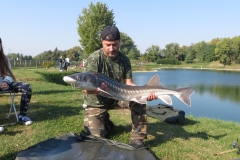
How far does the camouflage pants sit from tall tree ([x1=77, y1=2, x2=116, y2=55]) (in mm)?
40722

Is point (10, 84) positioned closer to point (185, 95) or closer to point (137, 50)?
point (185, 95)

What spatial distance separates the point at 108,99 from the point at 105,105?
0.42 ft

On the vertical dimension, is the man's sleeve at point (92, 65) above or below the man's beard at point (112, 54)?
below

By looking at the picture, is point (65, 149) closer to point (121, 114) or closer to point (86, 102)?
point (86, 102)

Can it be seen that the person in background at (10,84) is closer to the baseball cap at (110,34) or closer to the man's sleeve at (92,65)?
the man's sleeve at (92,65)

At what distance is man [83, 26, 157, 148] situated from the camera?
4289mm

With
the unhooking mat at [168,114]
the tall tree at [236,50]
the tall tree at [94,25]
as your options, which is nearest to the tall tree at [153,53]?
the tall tree at [236,50]

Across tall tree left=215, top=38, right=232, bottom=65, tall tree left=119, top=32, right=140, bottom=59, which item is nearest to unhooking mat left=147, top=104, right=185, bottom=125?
tall tree left=215, top=38, right=232, bottom=65

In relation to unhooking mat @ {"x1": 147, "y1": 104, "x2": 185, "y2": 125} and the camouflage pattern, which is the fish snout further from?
unhooking mat @ {"x1": 147, "y1": 104, "x2": 185, "y2": 125}

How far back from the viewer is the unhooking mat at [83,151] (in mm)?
3564

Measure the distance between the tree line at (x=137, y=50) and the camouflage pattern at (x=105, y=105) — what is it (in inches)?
1599

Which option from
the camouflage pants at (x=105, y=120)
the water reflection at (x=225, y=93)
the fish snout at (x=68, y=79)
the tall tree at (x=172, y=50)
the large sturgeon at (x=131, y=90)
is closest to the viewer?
the fish snout at (x=68, y=79)

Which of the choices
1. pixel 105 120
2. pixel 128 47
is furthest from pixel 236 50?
pixel 105 120

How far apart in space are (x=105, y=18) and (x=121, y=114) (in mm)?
41050
